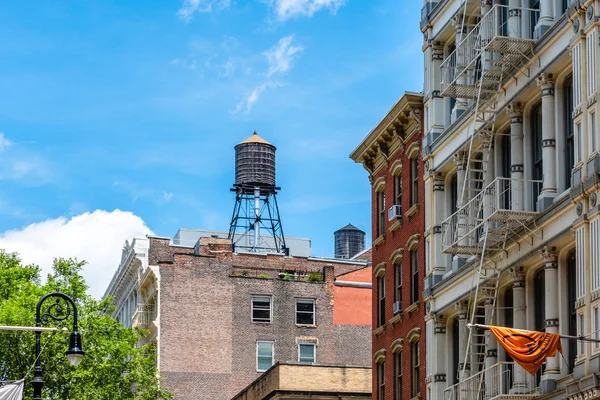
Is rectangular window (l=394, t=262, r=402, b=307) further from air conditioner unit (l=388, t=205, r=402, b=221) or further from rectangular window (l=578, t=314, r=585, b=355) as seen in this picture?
rectangular window (l=578, t=314, r=585, b=355)

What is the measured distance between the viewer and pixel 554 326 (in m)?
32.5

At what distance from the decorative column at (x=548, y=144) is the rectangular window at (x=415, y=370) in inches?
495

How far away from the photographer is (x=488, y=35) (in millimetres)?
37219

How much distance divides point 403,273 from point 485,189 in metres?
11.8

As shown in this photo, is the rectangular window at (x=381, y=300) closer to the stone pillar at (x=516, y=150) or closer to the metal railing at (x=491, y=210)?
the metal railing at (x=491, y=210)

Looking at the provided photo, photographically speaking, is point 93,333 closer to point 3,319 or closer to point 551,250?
point 3,319

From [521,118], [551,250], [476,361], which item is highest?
[521,118]

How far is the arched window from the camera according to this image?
3497cm

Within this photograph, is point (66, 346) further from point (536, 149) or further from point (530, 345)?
point (530, 345)

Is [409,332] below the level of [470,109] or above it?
below

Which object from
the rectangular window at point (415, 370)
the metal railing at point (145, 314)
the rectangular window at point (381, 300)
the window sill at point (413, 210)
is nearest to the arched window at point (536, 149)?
the window sill at point (413, 210)

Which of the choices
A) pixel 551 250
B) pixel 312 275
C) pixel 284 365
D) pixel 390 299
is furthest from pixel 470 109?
pixel 312 275

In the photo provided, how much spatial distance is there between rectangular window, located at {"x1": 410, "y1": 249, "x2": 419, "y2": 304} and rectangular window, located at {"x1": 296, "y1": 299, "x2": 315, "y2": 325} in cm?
3724

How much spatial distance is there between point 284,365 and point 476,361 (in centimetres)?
2410
